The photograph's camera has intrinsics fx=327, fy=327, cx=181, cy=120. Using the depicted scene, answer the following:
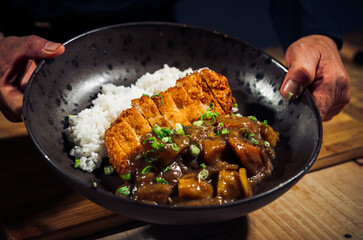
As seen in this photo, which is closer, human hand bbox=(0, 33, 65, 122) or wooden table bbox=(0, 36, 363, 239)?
wooden table bbox=(0, 36, 363, 239)

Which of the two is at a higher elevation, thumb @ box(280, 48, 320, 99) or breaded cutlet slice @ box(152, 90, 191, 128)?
thumb @ box(280, 48, 320, 99)

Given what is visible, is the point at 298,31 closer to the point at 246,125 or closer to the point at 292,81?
the point at 292,81

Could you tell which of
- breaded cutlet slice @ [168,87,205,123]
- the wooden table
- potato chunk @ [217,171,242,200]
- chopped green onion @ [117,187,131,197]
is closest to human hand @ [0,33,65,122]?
the wooden table

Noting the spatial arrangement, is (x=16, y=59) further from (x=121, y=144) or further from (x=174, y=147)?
(x=174, y=147)

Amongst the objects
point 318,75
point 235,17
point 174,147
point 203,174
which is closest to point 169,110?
point 174,147

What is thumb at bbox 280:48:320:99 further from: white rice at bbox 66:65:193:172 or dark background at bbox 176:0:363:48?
dark background at bbox 176:0:363:48

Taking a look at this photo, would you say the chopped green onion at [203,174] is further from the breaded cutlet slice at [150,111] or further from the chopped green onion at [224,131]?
the breaded cutlet slice at [150,111]

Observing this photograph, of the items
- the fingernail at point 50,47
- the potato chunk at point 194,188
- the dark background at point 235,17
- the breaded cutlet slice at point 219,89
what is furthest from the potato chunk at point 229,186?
the dark background at point 235,17
